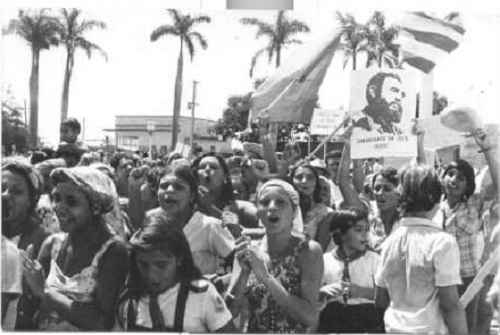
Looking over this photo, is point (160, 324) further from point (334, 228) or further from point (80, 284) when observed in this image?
point (334, 228)

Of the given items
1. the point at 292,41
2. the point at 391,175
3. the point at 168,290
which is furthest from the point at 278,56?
the point at 168,290

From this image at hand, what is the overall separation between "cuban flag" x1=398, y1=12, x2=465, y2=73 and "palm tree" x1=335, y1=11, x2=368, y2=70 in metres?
0.23

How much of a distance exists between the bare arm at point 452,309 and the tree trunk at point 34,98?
260 centimetres

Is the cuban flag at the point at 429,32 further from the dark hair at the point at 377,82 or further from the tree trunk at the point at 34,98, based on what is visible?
the tree trunk at the point at 34,98

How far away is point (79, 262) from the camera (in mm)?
3777

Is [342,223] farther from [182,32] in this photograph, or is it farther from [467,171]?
[182,32]

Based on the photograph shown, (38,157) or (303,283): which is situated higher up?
(38,157)

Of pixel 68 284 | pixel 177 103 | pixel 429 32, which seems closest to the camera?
pixel 68 284

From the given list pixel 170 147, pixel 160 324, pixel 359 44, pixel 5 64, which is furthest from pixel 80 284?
pixel 359 44

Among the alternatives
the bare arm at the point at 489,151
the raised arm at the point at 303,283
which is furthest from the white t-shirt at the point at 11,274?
the bare arm at the point at 489,151

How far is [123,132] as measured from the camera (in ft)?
14.5

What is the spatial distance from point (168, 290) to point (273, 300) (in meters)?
0.60

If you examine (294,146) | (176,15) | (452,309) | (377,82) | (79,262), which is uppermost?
(176,15)

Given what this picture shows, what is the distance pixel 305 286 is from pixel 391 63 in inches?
60.3
